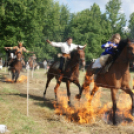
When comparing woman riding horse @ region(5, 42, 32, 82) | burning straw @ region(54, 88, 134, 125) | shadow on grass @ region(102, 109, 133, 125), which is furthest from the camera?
woman riding horse @ region(5, 42, 32, 82)

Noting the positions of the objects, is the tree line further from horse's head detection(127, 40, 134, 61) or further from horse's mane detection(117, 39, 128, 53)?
horse's head detection(127, 40, 134, 61)

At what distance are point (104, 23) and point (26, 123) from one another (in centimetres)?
2789

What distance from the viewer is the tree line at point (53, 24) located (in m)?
25.1

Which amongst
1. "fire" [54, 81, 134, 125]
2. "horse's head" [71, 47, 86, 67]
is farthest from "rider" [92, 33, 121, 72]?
"fire" [54, 81, 134, 125]

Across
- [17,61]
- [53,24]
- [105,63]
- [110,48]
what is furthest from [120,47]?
[53,24]

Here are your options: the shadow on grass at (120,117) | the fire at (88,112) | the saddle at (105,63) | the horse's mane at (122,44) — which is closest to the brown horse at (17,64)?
the fire at (88,112)

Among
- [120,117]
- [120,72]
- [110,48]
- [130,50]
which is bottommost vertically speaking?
[120,117]

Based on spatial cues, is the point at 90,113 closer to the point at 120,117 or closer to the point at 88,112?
the point at 88,112

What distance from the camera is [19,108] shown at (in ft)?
23.7

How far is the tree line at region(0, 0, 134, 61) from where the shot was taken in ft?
82.5

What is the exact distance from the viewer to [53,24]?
31.2 meters

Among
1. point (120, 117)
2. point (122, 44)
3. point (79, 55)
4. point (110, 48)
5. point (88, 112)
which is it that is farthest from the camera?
point (79, 55)

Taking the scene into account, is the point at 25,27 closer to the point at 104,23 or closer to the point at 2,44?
the point at 2,44

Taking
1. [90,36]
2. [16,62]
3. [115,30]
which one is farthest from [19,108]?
[115,30]
